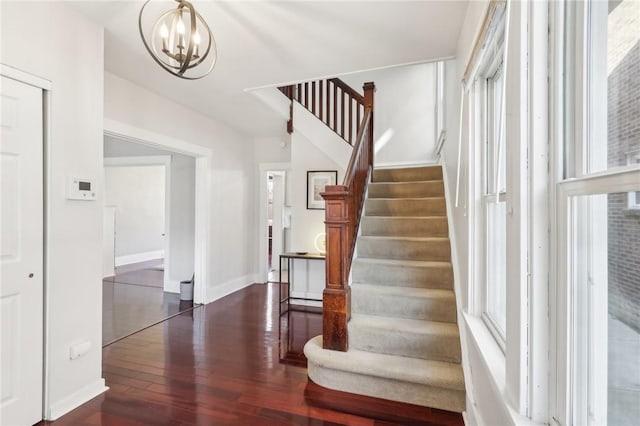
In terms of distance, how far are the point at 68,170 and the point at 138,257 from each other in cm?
674

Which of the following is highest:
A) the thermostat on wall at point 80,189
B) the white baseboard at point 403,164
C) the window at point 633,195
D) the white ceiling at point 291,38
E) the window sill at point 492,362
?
the white ceiling at point 291,38

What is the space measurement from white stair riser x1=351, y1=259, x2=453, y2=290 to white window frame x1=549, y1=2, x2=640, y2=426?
1782 mm

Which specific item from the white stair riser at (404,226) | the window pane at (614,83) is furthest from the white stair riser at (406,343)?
the window pane at (614,83)

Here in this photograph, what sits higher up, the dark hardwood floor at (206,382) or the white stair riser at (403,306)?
the white stair riser at (403,306)

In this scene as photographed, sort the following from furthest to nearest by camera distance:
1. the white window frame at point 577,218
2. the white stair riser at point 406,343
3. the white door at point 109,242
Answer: the white door at point 109,242 → the white stair riser at point 406,343 → the white window frame at point 577,218

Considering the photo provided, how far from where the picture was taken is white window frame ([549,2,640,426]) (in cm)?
77

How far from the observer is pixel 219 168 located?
4664 mm

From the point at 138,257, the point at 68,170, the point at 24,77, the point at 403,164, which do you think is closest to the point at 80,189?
the point at 68,170

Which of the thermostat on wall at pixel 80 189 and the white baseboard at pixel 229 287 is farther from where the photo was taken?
the white baseboard at pixel 229 287

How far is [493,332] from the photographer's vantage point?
5.33 ft

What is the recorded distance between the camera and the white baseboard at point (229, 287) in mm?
4488

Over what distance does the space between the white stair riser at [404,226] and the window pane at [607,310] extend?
235cm

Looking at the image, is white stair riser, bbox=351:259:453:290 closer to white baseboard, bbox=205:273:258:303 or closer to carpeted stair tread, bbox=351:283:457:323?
carpeted stair tread, bbox=351:283:457:323

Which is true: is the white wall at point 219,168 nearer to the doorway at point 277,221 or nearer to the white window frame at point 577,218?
the doorway at point 277,221
